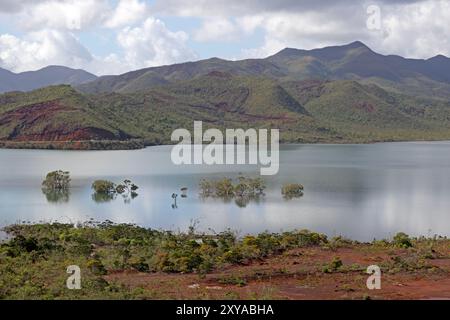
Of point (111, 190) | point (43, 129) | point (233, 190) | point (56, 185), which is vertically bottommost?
point (111, 190)

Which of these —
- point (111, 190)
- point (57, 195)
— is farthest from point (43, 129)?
point (57, 195)

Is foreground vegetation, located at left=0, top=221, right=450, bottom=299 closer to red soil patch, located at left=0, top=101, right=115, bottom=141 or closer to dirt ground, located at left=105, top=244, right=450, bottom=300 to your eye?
dirt ground, located at left=105, top=244, right=450, bottom=300

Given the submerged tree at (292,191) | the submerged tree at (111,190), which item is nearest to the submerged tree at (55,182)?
the submerged tree at (111,190)

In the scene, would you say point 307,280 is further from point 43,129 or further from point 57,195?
point 43,129

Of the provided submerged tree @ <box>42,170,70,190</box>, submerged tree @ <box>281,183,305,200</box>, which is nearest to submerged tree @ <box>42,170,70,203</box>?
submerged tree @ <box>42,170,70,190</box>

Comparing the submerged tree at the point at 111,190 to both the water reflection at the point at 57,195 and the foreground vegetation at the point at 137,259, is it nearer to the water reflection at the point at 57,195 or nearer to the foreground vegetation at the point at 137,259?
the water reflection at the point at 57,195

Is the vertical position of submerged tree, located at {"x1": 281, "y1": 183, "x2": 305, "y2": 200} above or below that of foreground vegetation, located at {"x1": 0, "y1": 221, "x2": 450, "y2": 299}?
above

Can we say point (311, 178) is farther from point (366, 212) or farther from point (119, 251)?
point (119, 251)
